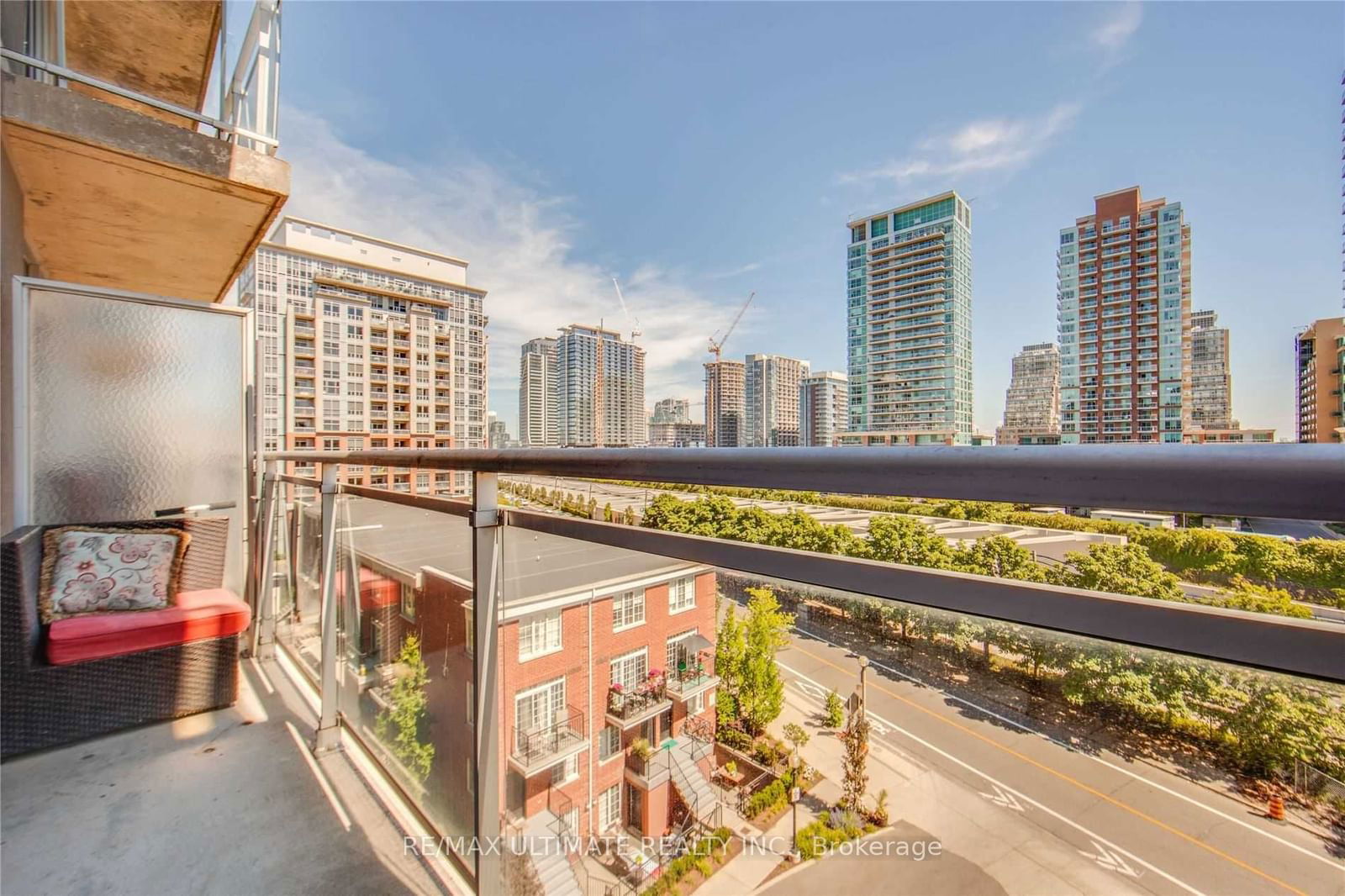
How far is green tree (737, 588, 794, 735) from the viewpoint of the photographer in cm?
76

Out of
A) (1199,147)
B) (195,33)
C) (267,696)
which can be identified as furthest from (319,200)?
(1199,147)

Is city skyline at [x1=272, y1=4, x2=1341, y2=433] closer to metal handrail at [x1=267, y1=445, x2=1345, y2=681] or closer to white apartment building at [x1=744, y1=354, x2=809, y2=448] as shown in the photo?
metal handrail at [x1=267, y1=445, x2=1345, y2=681]

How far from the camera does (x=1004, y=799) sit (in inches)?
23.5

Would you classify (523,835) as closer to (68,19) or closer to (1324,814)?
(1324,814)

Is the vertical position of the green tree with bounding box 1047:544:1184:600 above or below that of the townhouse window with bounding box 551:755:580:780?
above

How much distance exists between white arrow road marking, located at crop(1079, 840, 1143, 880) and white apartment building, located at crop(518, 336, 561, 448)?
57850 mm

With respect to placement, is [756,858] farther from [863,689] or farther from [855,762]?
[863,689]

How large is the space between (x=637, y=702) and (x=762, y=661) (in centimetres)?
27

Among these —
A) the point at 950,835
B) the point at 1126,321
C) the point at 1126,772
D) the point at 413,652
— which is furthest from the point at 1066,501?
the point at 1126,321

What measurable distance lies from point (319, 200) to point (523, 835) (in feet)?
133

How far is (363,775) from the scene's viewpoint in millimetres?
1562

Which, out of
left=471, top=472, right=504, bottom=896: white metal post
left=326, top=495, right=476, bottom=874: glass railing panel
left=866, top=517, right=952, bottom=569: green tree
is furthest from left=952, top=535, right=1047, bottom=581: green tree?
left=326, top=495, right=476, bottom=874: glass railing panel

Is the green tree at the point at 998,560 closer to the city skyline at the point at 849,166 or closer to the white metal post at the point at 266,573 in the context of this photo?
the white metal post at the point at 266,573

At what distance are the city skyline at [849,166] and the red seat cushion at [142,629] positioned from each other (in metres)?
10.8
